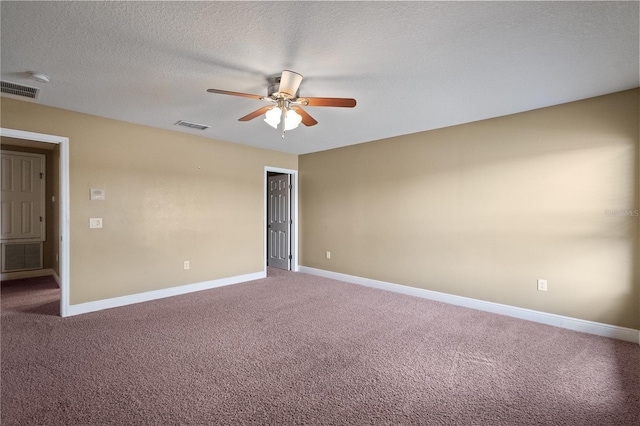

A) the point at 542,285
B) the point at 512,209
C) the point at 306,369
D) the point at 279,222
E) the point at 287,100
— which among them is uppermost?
the point at 287,100

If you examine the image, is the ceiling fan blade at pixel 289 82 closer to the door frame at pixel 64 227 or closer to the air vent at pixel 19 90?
the air vent at pixel 19 90

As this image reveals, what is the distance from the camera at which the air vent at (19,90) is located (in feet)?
9.30

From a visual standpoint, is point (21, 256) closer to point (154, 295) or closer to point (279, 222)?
point (154, 295)

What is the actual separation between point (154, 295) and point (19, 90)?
2.81 m

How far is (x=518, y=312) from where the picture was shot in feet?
11.9

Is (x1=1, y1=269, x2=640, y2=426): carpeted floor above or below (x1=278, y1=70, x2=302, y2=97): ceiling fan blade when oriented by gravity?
below

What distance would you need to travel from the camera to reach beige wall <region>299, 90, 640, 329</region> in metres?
3.03

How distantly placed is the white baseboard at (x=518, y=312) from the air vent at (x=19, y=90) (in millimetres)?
4787

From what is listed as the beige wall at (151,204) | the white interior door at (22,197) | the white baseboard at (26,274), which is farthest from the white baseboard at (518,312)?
the white interior door at (22,197)

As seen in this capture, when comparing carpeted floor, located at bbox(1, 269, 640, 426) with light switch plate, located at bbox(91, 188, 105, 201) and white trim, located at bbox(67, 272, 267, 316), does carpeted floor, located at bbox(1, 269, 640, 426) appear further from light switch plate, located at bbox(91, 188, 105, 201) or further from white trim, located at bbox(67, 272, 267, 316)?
light switch plate, located at bbox(91, 188, 105, 201)

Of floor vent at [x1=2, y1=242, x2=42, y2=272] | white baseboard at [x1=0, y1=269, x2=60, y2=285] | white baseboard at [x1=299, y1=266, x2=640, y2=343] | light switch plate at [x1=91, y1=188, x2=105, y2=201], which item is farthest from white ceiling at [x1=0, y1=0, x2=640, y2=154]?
white baseboard at [x1=0, y1=269, x2=60, y2=285]

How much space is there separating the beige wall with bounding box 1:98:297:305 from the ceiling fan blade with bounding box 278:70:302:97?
9.07 ft

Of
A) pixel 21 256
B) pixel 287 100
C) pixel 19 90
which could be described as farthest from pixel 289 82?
pixel 21 256

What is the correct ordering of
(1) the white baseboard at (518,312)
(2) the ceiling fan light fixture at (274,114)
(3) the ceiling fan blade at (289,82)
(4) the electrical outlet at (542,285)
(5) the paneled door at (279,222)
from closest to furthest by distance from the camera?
(3) the ceiling fan blade at (289,82), (2) the ceiling fan light fixture at (274,114), (1) the white baseboard at (518,312), (4) the electrical outlet at (542,285), (5) the paneled door at (279,222)
